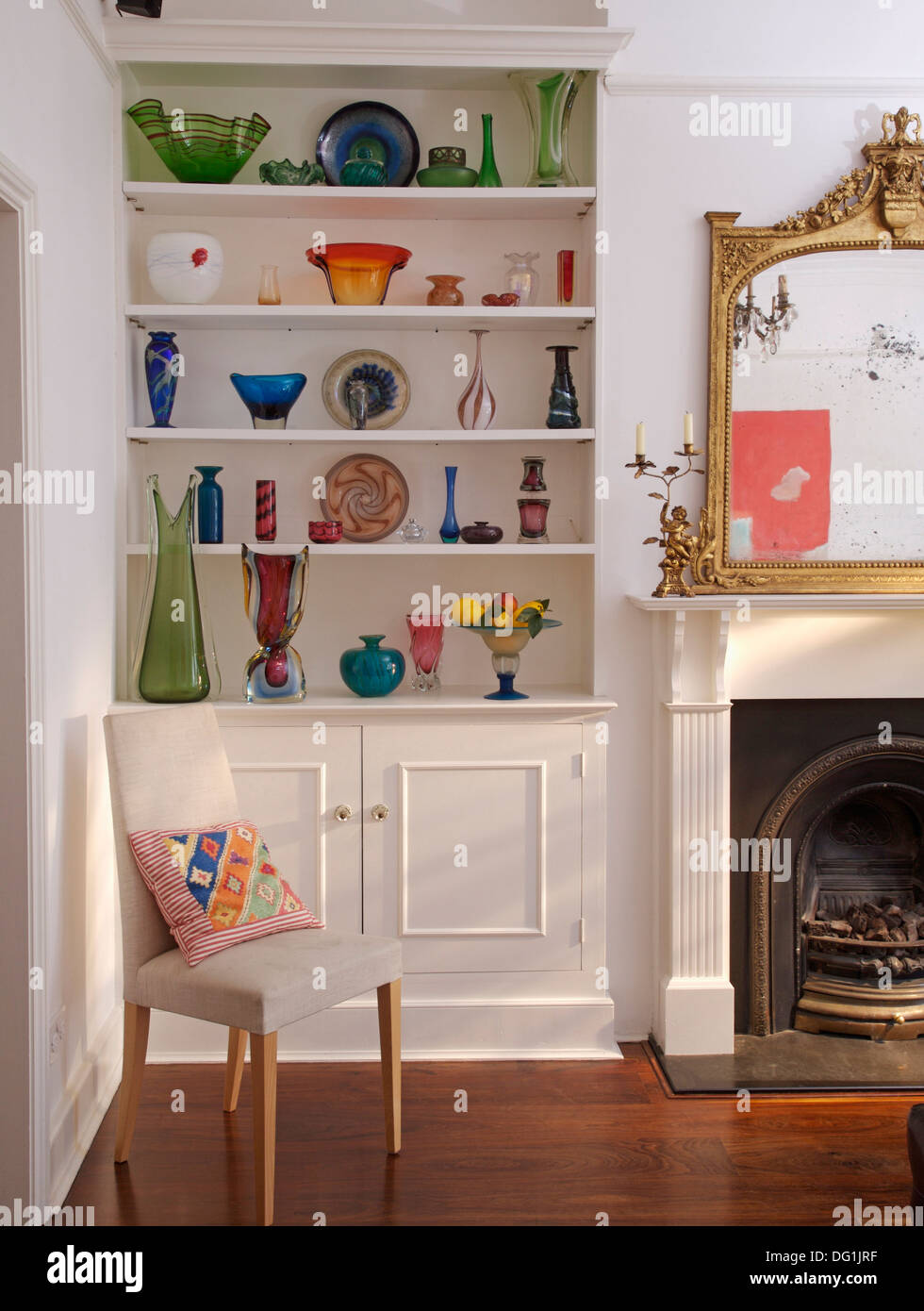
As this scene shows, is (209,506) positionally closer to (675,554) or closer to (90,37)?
(90,37)

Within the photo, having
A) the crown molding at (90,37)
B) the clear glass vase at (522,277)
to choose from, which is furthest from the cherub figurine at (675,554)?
the crown molding at (90,37)

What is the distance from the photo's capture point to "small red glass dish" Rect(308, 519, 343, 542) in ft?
10.1

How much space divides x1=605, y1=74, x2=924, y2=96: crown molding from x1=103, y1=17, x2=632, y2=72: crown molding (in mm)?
133

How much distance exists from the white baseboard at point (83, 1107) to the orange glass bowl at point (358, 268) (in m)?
1.99

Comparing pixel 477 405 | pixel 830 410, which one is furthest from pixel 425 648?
pixel 830 410

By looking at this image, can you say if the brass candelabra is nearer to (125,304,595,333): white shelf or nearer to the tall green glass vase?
(125,304,595,333): white shelf

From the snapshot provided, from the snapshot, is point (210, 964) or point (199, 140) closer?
point (210, 964)

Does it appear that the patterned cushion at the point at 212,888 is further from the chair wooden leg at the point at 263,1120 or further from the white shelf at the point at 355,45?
the white shelf at the point at 355,45

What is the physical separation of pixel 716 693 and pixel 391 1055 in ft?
4.18

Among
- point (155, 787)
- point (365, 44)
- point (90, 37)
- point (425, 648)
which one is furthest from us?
point (425, 648)

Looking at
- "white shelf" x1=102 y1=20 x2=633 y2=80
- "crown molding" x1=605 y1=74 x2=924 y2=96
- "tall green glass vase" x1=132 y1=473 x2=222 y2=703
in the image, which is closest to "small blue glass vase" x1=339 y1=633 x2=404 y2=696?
"tall green glass vase" x1=132 y1=473 x2=222 y2=703

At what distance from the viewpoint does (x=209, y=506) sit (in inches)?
124

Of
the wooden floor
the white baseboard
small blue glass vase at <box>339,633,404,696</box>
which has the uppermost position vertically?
small blue glass vase at <box>339,633,404,696</box>
